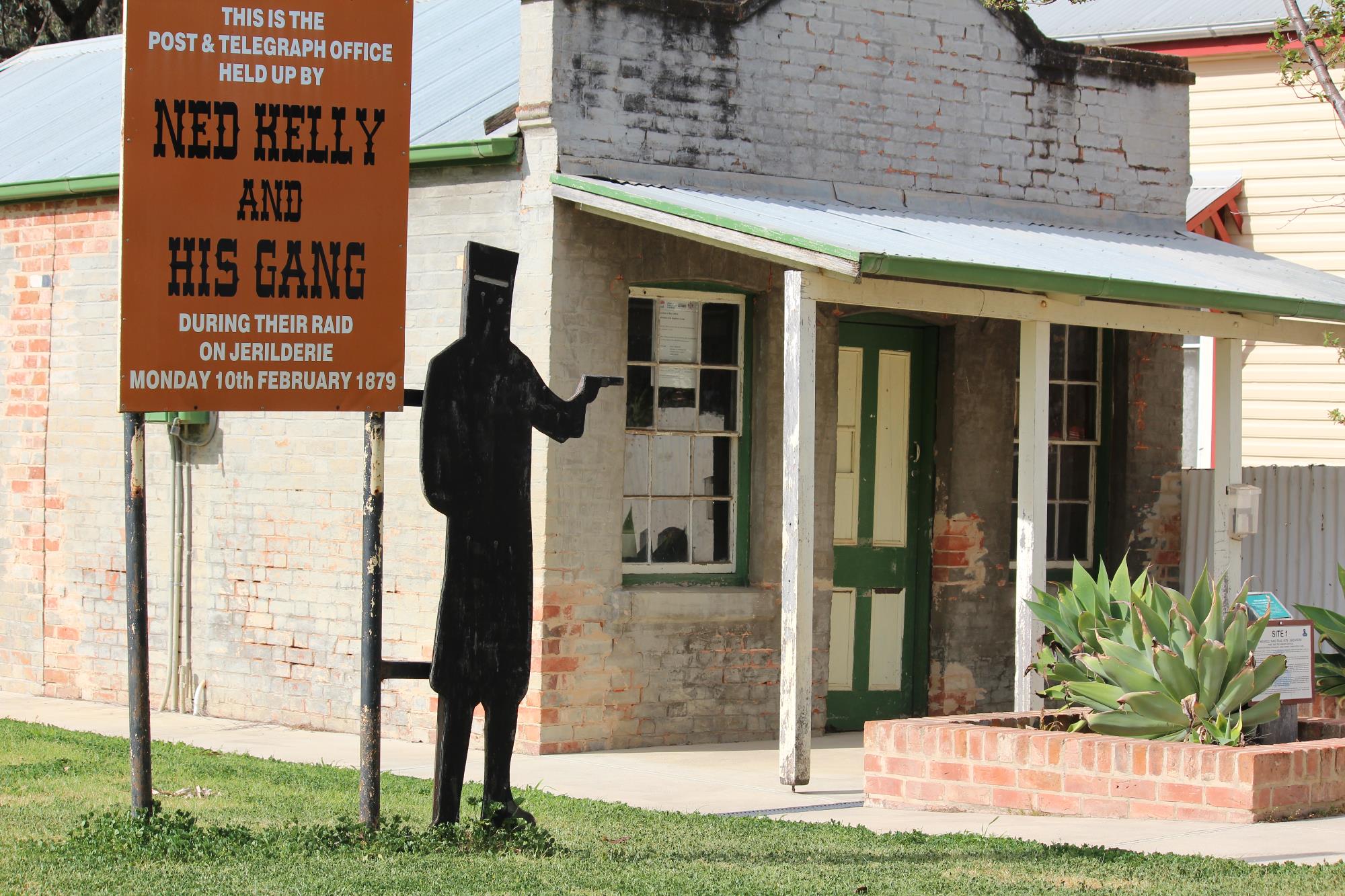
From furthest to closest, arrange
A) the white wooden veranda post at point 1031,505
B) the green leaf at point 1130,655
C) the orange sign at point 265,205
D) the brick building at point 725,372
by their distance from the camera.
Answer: the brick building at point 725,372 < the white wooden veranda post at point 1031,505 < the green leaf at point 1130,655 < the orange sign at point 265,205

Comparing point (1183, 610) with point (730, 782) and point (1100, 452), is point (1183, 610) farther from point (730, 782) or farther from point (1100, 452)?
point (1100, 452)

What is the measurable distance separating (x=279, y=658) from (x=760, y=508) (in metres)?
3.16

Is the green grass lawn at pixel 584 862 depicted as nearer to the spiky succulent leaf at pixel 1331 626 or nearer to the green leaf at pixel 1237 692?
the green leaf at pixel 1237 692

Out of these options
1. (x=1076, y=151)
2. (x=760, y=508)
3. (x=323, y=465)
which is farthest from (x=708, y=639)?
(x=1076, y=151)

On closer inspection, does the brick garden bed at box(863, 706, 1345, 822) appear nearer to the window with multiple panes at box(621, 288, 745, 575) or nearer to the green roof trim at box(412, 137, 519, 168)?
the window with multiple panes at box(621, 288, 745, 575)

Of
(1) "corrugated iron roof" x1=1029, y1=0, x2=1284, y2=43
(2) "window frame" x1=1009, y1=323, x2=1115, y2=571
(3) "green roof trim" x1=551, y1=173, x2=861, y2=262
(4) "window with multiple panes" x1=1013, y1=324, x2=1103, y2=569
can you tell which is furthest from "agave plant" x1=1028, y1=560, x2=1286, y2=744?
(1) "corrugated iron roof" x1=1029, y1=0, x2=1284, y2=43

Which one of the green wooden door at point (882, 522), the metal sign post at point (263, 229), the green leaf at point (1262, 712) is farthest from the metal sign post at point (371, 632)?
the green wooden door at point (882, 522)

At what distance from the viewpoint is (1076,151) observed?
43.7 ft

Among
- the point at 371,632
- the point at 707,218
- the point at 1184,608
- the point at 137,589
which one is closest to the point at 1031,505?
the point at 1184,608

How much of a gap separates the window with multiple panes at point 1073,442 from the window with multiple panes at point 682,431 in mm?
3211

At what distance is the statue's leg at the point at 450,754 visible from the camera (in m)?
7.29

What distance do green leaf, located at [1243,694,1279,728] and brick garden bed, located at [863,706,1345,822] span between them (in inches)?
9.0

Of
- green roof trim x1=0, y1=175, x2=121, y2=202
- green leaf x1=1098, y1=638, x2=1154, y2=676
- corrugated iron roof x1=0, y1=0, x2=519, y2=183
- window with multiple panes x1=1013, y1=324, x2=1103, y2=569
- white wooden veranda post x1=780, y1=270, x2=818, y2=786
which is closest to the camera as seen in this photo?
green leaf x1=1098, y1=638, x2=1154, y2=676

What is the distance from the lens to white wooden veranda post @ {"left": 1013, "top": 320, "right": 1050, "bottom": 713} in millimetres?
10312
